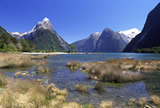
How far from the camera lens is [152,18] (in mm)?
197500

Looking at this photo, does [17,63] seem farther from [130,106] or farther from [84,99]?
[130,106]

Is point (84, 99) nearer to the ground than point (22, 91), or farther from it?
nearer to the ground

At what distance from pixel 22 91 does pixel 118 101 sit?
5.76 m

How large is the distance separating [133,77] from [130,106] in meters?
7.38

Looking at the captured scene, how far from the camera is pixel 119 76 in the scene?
484 inches

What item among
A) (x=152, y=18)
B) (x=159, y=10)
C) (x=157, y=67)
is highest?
(x=159, y=10)

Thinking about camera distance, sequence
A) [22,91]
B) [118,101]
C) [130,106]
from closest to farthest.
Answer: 1. [22,91]
2. [130,106]
3. [118,101]

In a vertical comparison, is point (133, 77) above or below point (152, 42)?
below

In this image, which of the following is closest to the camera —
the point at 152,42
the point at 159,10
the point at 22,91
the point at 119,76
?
the point at 22,91

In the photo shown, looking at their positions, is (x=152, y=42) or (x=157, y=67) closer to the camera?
(x=157, y=67)

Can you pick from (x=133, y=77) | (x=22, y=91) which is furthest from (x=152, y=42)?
(x=22, y=91)

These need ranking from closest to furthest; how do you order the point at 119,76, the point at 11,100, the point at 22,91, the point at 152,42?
the point at 11,100 → the point at 22,91 → the point at 119,76 → the point at 152,42

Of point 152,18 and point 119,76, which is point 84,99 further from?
point 152,18

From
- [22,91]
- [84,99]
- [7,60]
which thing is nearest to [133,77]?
[84,99]
